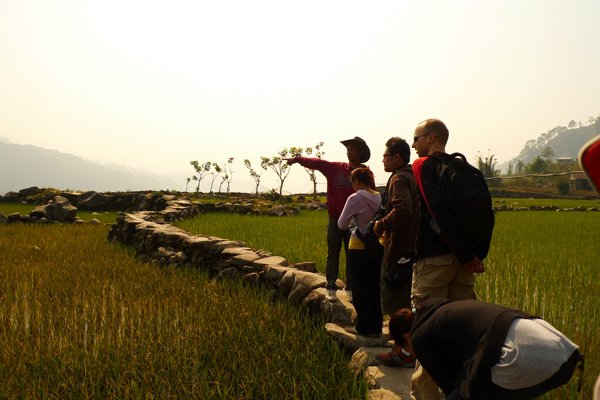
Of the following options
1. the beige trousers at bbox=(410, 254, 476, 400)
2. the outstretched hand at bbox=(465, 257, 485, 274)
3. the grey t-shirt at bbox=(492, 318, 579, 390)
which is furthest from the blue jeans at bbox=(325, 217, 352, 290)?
the grey t-shirt at bbox=(492, 318, 579, 390)

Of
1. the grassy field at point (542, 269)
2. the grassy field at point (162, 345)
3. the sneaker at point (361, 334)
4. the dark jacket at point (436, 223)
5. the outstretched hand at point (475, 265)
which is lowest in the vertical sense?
the grassy field at point (162, 345)

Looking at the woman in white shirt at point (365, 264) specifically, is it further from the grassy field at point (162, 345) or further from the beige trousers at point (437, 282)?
the beige trousers at point (437, 282)

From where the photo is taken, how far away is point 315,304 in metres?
4.05

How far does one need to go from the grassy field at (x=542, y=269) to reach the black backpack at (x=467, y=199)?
113cm

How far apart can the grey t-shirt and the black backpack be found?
0.77 meters

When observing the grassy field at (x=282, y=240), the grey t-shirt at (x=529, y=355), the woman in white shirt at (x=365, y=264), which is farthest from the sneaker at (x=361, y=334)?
the grassy field at (x=282, y=240)

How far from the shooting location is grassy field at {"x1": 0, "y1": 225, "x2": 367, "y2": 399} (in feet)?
8.43

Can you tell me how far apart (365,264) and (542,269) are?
14.4 ft

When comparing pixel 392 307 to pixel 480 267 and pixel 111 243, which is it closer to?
pixel 480 267

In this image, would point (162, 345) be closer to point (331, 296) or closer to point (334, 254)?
point (331, 296)

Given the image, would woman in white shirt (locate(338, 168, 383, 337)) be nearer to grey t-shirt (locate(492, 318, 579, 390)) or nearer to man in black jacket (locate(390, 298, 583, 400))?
man in black jacket (locate(390, 298, 583, 400))

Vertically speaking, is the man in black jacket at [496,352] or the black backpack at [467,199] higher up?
the black backpack at [467,199]

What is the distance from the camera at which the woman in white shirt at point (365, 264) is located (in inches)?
131

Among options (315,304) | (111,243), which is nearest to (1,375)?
(315,304)
